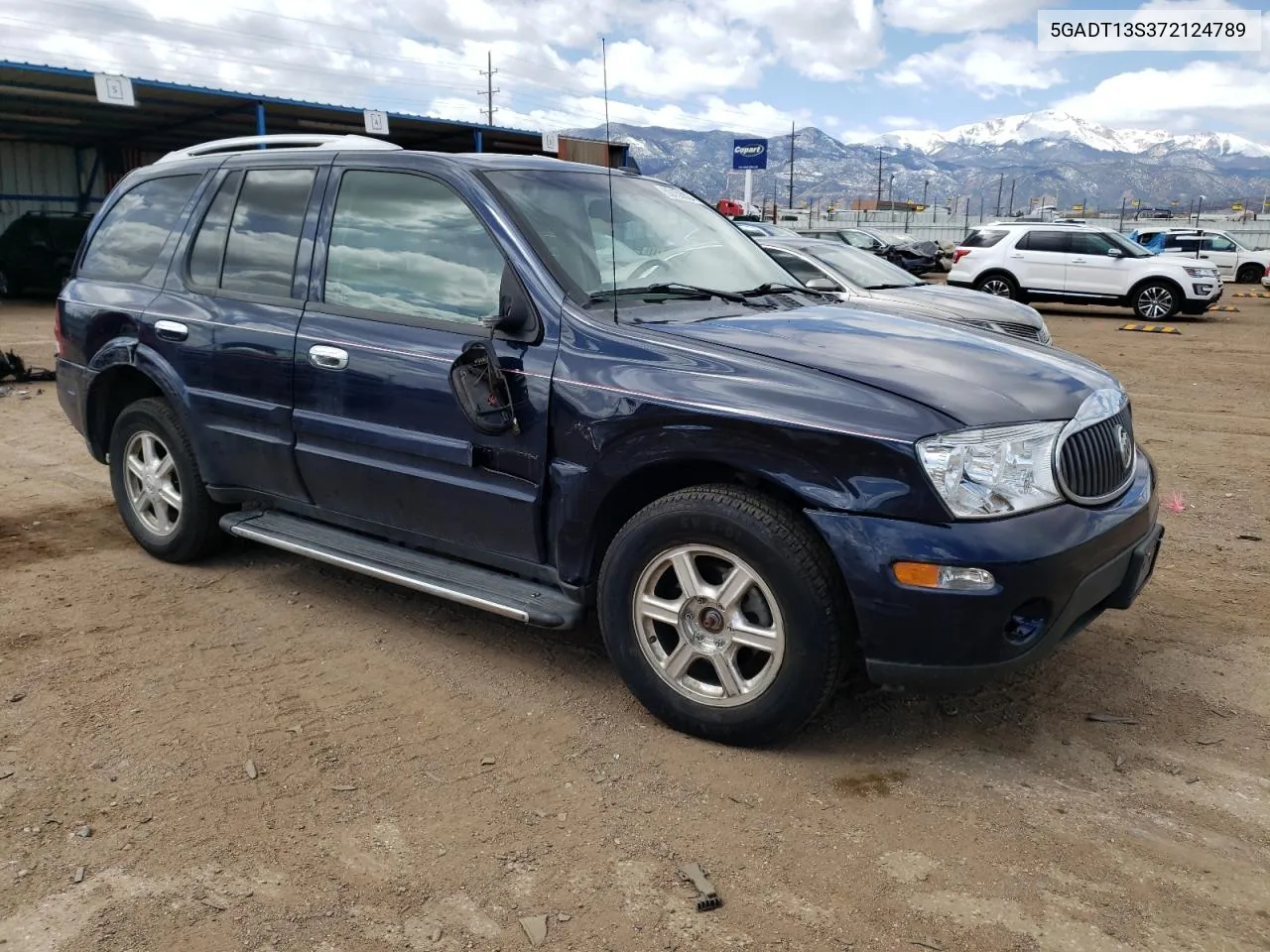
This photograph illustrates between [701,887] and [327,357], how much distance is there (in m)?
2.42

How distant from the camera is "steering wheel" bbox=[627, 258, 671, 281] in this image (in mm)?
3768

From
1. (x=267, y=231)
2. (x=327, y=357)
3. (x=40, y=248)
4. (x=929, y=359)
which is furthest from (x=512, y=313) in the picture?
(x=40, y=248)

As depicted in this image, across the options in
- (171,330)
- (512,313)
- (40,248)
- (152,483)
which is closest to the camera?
(512,313)

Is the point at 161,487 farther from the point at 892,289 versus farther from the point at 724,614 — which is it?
the point at 892,289

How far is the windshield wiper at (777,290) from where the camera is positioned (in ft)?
13.4

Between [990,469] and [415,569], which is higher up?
[990,469]

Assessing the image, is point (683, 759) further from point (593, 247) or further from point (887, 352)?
point (593, 247)

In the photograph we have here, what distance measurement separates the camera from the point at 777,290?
13.9 ft

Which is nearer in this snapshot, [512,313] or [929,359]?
[929,359]

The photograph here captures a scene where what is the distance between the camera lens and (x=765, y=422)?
297 cm

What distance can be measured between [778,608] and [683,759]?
594mm

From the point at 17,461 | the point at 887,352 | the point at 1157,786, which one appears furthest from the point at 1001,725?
the point at 17,461

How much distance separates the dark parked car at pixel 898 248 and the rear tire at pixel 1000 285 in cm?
781

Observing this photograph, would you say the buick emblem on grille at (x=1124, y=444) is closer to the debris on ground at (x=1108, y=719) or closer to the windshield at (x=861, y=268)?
the debris on ground at (x=1108, y=719)
